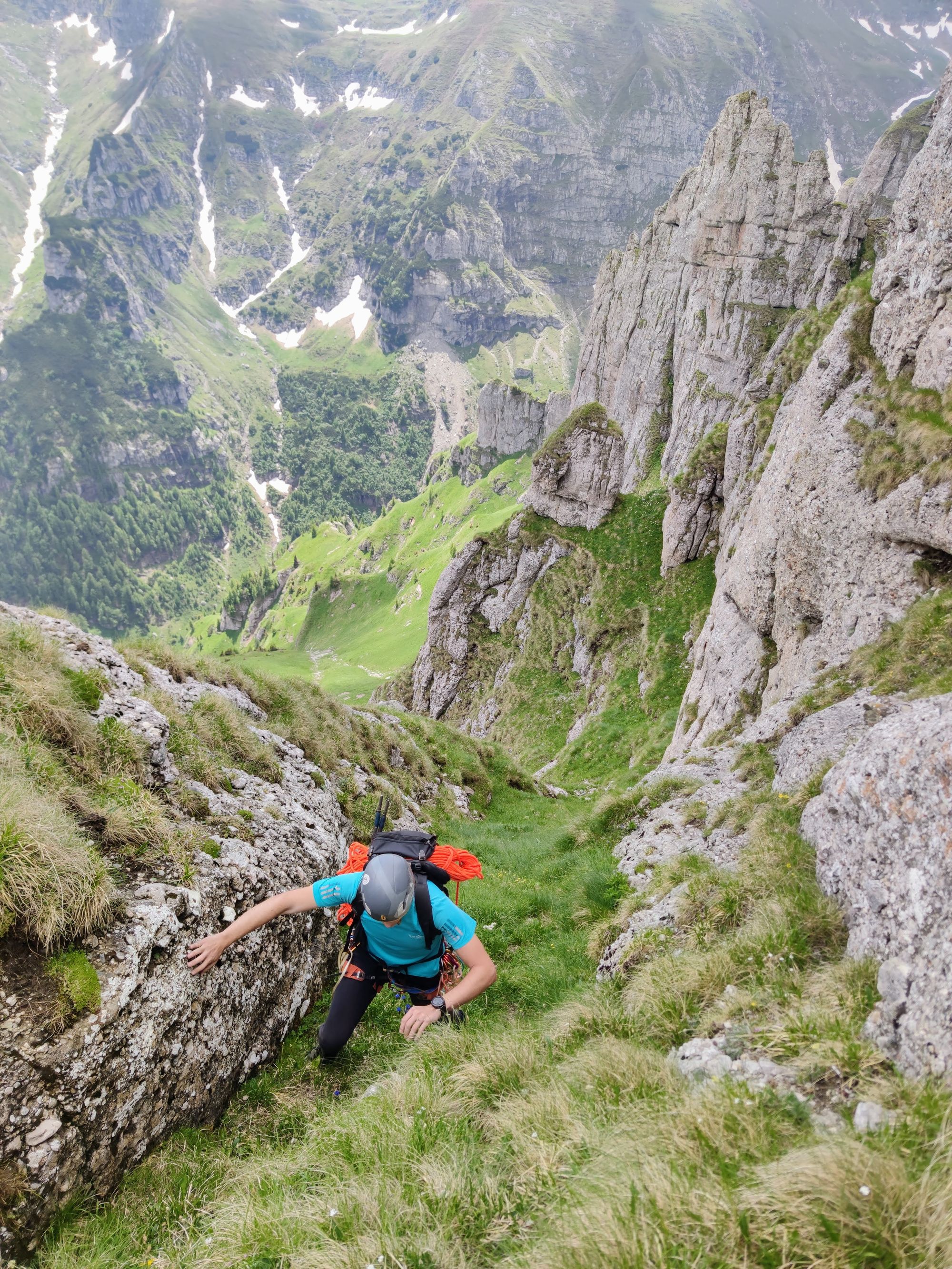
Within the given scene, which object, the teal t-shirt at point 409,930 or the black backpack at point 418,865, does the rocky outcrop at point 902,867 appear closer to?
the teal t-shirt at point 409,930

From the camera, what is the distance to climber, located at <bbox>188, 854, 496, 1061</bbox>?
5945mm

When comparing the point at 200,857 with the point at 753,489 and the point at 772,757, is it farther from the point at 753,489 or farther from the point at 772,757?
the point at 753,489

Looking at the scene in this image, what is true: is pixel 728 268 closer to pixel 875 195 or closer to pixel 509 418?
pixel 875 195

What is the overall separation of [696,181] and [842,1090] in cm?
8219

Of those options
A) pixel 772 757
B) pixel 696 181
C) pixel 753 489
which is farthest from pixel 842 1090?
pixel 696 181

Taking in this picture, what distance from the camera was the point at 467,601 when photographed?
51562 mm

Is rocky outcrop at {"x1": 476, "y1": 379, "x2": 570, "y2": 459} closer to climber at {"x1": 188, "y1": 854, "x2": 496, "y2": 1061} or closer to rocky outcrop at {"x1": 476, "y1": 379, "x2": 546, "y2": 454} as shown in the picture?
rocky outcrop at {"x1": 476, "y1": 379, "x2": 546, "y2": 454}

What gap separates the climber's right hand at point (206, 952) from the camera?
20.4 ft

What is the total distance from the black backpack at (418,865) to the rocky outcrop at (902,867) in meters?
3.68

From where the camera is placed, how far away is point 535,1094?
4.61 metres

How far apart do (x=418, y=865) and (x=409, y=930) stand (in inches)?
29.7

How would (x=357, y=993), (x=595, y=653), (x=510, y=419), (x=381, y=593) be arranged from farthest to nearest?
(x=510, y=419) < (x=381, y=593) < (x=595, y=653) < (x=357, y=993)

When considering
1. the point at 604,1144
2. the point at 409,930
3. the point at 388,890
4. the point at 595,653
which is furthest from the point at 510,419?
the point at 604,1144

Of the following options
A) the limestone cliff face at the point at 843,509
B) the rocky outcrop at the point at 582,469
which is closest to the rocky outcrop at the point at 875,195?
the rocky outcrop at the point at 582,469
